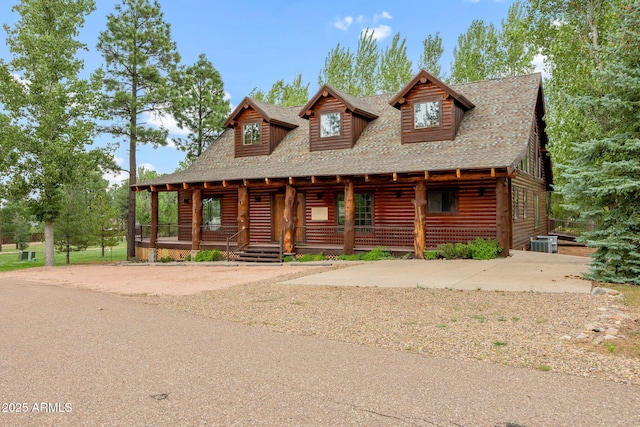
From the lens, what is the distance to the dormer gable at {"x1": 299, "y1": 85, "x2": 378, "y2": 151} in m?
21.6

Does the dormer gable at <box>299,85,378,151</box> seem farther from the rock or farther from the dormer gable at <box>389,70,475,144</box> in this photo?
the rock

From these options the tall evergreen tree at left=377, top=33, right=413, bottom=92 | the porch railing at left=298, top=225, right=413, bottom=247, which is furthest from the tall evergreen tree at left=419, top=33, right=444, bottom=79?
the porch railing at left=298, top=225, right=413, bottom=247

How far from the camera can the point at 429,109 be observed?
19.9 m

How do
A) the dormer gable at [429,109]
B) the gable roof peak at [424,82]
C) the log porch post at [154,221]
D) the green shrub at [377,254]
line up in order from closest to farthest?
1. the green shrub at [377,254]
2. the gable roof peak at [424,82]
3. the dormer gable at [429,109]
4. the log porch post at [154,221]

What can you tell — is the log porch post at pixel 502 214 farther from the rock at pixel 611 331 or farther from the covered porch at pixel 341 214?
the rock at pixel 611 331

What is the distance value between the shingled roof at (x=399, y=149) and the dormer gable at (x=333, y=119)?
42 centimetres

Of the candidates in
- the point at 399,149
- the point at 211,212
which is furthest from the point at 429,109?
the point at 211,212

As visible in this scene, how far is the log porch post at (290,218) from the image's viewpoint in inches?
769

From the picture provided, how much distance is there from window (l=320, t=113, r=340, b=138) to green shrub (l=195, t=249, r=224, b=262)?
7.36 m

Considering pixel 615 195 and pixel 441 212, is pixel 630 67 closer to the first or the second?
pixel 615 195

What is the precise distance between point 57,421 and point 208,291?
7.71 metres

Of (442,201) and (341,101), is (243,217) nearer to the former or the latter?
(341,101)

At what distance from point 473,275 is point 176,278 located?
9157 mm

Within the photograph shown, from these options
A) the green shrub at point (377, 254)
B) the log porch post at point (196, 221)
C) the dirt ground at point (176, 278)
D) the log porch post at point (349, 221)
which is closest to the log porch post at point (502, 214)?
the green shrub at point (377, 254)
